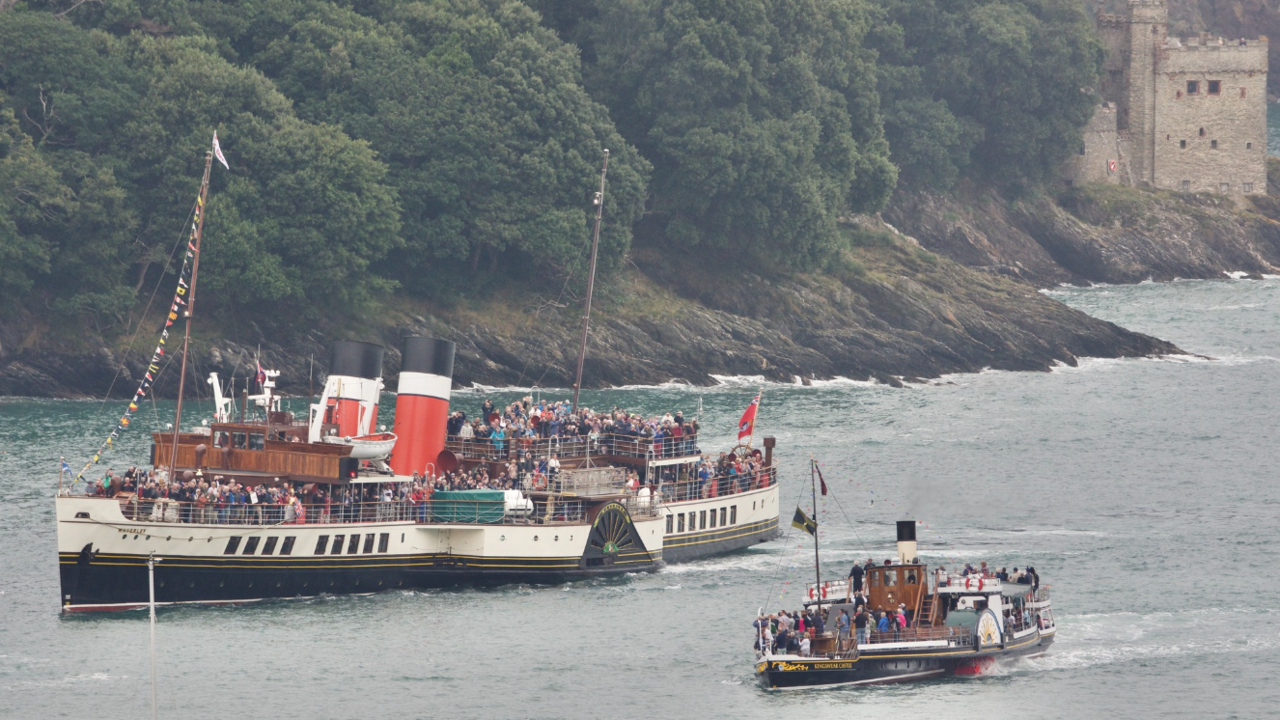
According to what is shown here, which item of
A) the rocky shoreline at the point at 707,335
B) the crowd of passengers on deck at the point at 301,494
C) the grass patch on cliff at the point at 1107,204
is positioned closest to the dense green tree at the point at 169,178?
the rocky shoreline at the point at 707,335

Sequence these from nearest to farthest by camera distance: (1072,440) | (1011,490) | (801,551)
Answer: (801,551)
(1011,490)
(1072,440)

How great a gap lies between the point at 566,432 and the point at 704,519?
6.21m

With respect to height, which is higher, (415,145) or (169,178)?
(415,145)

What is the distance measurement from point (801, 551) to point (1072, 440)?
102 feet

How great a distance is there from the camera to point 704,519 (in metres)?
95.9

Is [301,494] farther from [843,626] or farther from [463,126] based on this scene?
[463,126]

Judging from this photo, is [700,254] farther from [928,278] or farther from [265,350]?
[265,350]

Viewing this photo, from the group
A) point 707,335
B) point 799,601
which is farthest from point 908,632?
point 707,335

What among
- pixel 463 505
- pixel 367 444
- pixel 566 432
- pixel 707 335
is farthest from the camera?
pixel 707 335

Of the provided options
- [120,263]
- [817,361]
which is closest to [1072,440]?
[817,361]

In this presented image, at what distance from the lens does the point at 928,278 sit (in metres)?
157

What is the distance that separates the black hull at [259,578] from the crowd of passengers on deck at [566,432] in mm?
5855

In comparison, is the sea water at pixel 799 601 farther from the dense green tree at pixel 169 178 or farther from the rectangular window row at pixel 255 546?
the dense green tree at pixel 169 178

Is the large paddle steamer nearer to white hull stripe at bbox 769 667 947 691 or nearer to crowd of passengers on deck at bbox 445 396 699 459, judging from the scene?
crowd of passengers on deck at bbox 445 396 699 459
